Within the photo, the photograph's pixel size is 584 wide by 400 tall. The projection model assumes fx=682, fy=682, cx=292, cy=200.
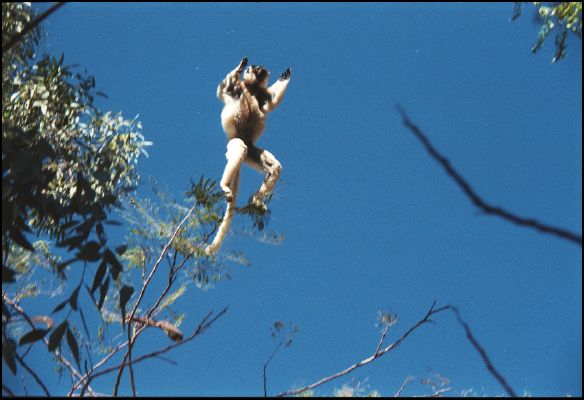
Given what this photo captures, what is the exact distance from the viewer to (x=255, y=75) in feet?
16.8

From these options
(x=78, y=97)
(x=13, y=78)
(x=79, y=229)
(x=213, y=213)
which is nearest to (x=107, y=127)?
(x=78, y=97)

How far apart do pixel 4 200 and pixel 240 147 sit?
354 centimetres

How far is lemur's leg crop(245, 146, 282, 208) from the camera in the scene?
4.65 metres

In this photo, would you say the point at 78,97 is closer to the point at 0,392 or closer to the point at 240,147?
the point at 240,147

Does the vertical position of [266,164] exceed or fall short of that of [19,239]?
it exceeds it

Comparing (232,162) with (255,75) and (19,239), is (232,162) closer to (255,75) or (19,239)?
(255,75)

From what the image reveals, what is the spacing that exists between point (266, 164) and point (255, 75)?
71 cm

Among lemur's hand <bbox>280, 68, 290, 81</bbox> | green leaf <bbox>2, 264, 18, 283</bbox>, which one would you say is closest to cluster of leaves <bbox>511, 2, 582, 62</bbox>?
lemur's hand <bbox>280, 68, 290, 81</bbox>

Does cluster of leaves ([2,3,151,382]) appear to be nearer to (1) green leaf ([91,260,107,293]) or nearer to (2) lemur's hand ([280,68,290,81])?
(1) green leaf ([91,260,107,293])

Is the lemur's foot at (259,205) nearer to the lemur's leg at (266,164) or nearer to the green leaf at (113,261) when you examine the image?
the lemur's leg at (266,164)

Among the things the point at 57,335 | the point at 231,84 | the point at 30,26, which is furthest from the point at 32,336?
the point at 231,84

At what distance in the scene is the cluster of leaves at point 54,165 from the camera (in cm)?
152

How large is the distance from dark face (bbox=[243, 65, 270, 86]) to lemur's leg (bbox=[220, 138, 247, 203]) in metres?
0.49

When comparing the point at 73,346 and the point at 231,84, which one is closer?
the point at 73,346
